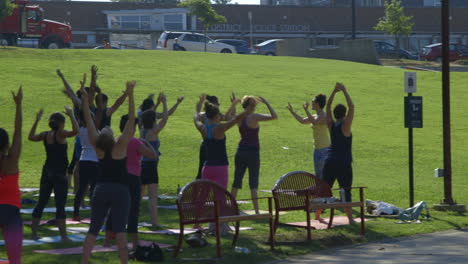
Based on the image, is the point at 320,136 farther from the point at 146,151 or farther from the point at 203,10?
the point at 203,10

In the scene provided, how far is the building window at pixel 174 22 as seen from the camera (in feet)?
246

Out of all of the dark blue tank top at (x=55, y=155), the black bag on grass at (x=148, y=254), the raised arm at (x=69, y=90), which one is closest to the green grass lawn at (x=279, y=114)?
the black bag on grass at (x=148, y=254)

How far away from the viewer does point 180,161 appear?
20359mm

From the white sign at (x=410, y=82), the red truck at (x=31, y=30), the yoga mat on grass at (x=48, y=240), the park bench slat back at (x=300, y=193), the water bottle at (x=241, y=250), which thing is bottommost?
the water bottle at (x=241, y=250)

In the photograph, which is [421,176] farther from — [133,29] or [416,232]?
[133,29]

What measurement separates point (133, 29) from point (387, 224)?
63.7 metres

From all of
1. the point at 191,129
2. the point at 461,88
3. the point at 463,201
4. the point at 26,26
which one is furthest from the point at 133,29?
the point at 463,201

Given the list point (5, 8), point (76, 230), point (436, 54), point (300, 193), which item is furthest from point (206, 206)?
point (436, 54)

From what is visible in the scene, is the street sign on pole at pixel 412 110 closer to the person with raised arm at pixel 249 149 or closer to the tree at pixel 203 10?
the person with raised arm at pixel 249 149

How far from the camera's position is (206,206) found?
9.62 meters

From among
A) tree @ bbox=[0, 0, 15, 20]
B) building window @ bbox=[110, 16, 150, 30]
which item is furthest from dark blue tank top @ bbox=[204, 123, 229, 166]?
building window @ bbox=[110, 16, 150, 30]

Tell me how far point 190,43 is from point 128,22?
77.2ft

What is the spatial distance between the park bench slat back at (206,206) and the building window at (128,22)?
66279 millimetres

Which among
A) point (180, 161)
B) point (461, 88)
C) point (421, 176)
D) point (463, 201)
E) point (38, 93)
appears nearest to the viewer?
point (463, 201)
